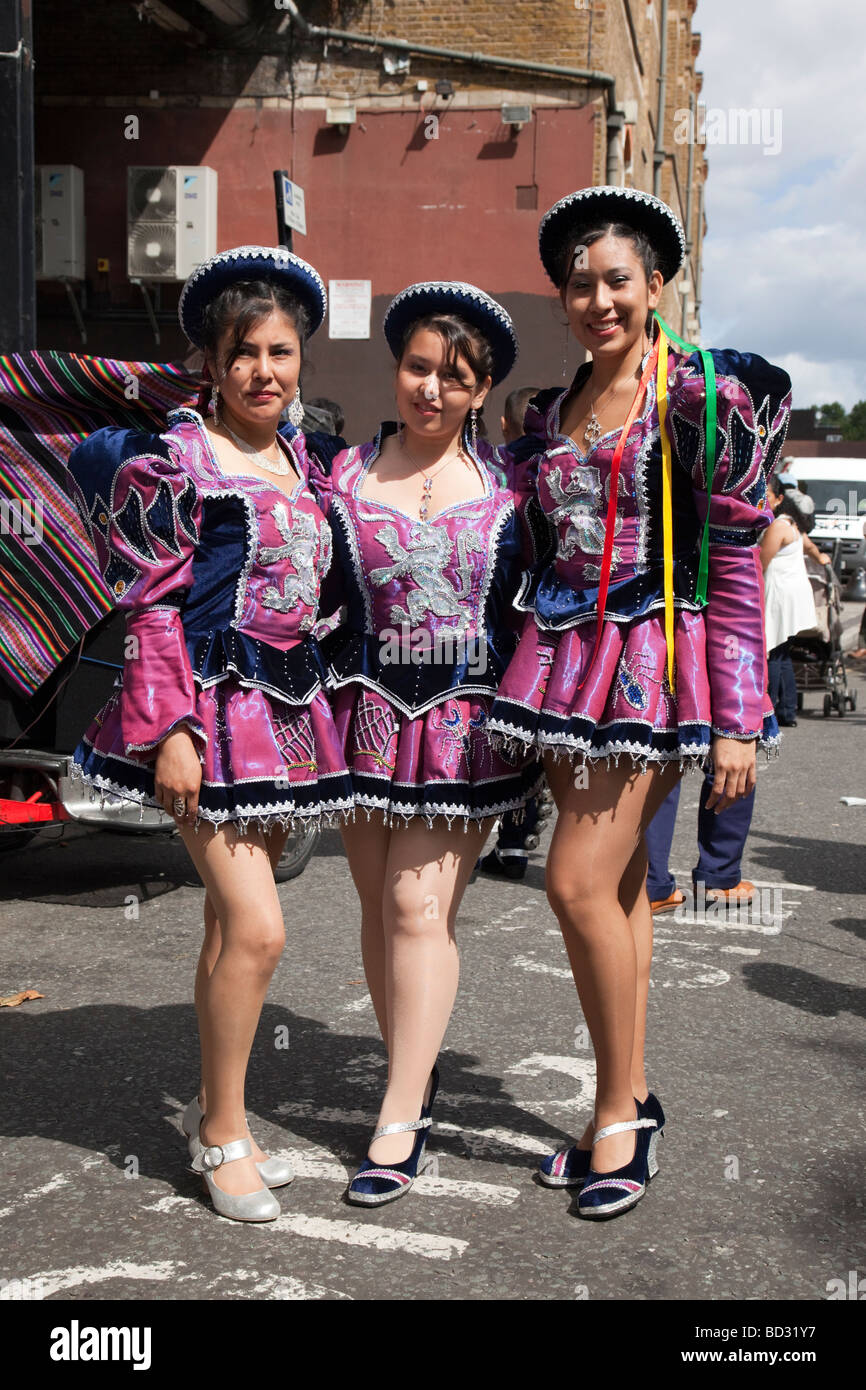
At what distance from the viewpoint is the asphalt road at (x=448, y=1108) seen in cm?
272

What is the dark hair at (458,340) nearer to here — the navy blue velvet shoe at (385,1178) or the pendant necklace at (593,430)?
the pendant necklace at (593,430)

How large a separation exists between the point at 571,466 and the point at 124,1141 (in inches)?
76.9

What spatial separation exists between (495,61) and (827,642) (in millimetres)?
7319

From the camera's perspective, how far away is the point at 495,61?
587 inches

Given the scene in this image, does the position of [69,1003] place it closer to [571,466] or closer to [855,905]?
[571,466]

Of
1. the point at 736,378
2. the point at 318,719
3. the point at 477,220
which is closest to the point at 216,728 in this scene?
the point at 318,719

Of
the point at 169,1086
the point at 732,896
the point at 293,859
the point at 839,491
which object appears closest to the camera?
the point at 169,1086

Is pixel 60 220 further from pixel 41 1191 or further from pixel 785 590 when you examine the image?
pixel 41 1191

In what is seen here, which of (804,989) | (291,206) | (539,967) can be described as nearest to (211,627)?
(539,967)

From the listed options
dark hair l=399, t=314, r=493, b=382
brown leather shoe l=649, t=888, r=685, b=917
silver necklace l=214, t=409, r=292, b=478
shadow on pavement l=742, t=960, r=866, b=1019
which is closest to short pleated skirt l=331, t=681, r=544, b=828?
silver necklace l=214, t=409, r=292, b=478

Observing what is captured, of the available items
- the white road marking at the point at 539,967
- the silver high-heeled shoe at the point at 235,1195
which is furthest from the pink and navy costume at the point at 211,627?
the white road marking at the point at 539,967

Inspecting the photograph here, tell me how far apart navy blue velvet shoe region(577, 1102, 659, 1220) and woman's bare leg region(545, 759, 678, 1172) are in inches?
0.7

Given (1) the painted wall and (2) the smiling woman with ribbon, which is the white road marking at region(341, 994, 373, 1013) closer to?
(2) the smiling woman with ribbon

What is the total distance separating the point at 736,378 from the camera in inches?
113
